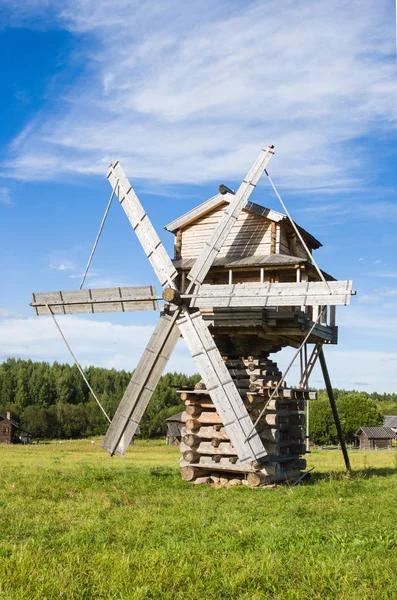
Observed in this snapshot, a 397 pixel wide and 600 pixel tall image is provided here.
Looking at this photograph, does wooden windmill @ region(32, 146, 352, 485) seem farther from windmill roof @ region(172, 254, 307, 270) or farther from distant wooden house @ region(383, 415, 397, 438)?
distant wooden house @ region(383, 415, 397, 438)

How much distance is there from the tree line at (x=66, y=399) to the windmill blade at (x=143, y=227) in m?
58.9

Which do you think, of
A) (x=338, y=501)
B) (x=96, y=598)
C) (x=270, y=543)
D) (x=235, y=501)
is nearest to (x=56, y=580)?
(x=96, y=598)

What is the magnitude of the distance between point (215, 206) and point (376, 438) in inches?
2221

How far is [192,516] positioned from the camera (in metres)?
10.0

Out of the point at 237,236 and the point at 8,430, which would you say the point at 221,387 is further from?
the point at 8,430

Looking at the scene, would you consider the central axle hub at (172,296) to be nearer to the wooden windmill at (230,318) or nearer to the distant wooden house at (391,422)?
the wooden windmill at (230,318)

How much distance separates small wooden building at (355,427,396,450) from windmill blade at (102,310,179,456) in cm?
5627

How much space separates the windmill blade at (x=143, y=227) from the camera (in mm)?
15367

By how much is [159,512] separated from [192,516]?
2.99ft

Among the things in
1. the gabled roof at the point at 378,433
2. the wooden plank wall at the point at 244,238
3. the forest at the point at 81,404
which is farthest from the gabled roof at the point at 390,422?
the wooden plank wall at the point at 244,238

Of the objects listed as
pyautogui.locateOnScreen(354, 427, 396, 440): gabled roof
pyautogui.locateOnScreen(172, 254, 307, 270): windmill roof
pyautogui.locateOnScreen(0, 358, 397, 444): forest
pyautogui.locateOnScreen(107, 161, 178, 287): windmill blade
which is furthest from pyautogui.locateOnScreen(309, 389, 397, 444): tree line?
pyautogui.locateOnScreen(107, 161, 178, 287): windmill blade

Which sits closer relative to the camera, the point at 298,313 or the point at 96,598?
the point at 96,598

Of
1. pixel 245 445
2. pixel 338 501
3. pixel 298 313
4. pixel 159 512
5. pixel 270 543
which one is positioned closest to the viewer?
pixel 270 543

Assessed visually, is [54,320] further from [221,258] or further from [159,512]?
[159,512]
